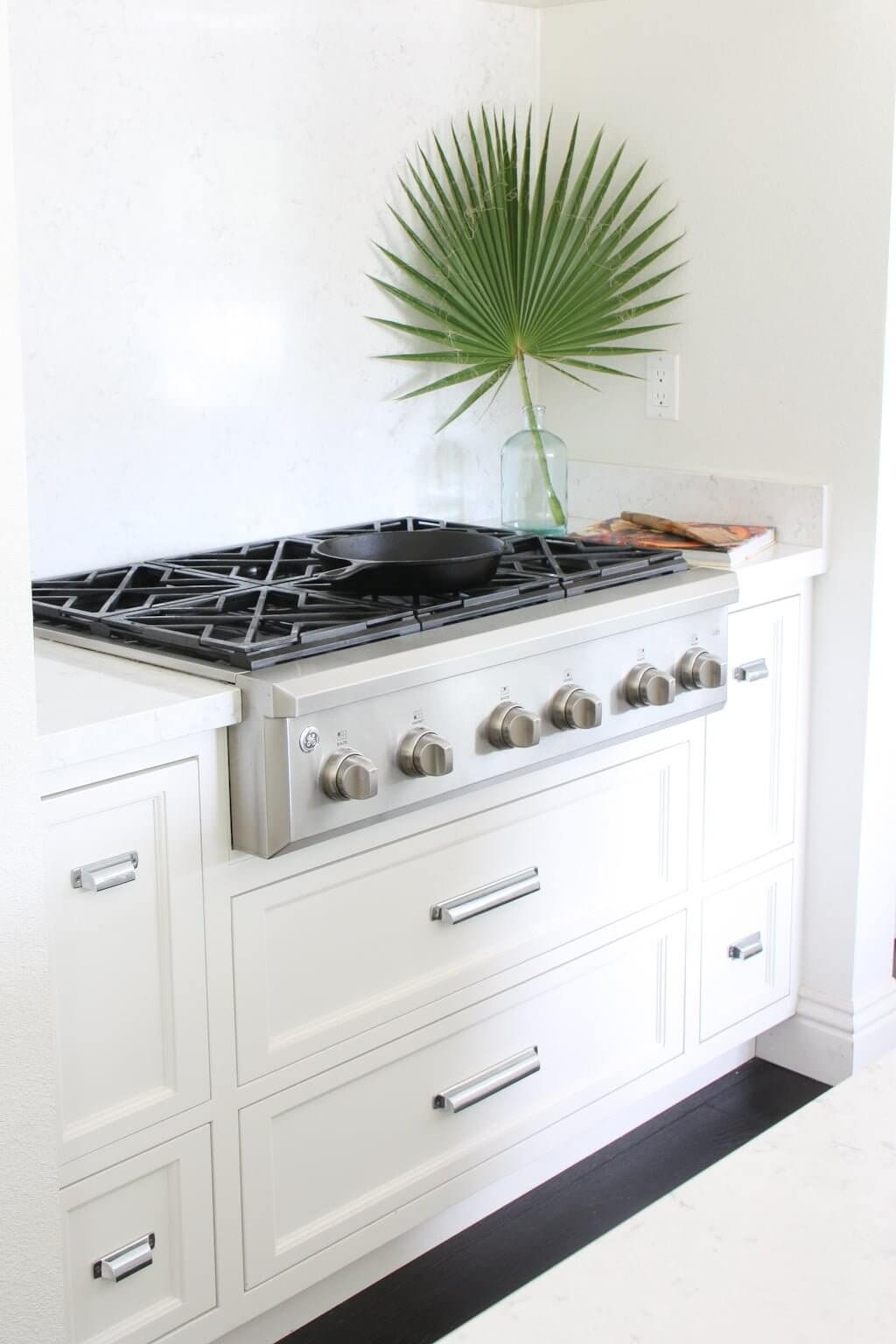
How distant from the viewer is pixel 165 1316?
1689 millimetres

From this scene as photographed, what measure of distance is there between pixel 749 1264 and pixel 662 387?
2.17 meters

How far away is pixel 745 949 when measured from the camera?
8.20 feet

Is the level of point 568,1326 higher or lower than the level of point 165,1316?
higher

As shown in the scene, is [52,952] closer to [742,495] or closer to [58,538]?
[58,538]

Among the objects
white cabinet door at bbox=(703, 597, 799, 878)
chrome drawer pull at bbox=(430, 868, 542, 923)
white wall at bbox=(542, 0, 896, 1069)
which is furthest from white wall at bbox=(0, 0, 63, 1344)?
white wall at bbox=(542, 0, 896, 1069)

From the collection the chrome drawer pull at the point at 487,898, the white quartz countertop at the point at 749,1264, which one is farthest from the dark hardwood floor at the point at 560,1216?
the white quartz countertop at the point at 749,1264

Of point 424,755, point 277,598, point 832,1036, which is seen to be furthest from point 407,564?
point 832,1036

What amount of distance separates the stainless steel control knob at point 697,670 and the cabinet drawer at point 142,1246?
914 millimetres

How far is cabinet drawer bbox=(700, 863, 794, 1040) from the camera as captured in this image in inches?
96.0

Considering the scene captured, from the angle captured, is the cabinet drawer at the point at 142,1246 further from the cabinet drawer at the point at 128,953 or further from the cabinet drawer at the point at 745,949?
the cabinet drawer at the point at 745,949

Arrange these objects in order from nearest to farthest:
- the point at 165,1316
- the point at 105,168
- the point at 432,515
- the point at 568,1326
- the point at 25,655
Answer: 1. the point at 568,1326
2. the point at 25,655
3. the point at 165,1316
4. the point at 105,168
5. the point at 432,515

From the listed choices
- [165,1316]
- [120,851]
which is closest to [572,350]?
[120,851]

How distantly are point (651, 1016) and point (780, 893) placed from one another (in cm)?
39

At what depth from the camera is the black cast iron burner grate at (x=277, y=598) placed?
175 cm
